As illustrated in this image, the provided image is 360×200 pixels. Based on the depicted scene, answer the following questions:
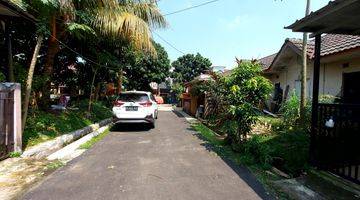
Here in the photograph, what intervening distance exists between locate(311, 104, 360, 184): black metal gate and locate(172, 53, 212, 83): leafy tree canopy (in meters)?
51.5

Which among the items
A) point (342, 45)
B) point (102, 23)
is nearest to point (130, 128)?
point (102, 23)

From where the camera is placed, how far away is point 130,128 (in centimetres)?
1509

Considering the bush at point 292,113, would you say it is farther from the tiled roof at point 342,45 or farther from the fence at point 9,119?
the fence at point 9,119

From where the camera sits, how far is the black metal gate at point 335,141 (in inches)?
253

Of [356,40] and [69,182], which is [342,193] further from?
[356,40]

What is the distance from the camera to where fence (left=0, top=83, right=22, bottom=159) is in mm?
7520

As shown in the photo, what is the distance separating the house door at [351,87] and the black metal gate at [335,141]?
552 centimetres

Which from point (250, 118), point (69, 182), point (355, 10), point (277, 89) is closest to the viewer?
point (355, 10)

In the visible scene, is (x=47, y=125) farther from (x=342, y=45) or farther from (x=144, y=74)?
(x=144, y=74)

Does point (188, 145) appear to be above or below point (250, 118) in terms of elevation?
below

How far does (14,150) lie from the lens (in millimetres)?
7977

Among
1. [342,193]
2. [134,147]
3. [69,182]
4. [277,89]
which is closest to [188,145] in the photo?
[134,147]

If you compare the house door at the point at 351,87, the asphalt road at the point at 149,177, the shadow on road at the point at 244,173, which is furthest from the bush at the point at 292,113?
the asphalt road at the point at 149,177

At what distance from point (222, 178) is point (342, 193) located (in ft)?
7.28
